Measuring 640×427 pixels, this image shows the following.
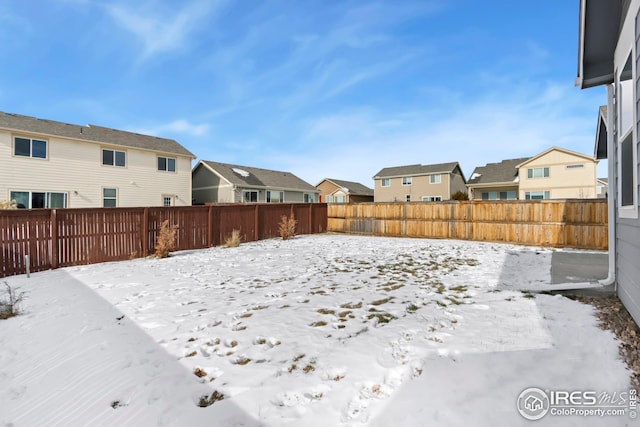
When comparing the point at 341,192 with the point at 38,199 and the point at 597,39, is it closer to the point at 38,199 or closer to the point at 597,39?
the point at 38,199

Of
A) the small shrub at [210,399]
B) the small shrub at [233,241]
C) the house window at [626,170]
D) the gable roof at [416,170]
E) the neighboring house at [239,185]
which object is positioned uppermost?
the gable roof at [416,170]

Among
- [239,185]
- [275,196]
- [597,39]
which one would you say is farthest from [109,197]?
[597,39]

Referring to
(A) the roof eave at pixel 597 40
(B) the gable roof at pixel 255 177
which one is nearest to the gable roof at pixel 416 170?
(B) the gable roof at pixel 255 177

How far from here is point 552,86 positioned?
38.5 ft

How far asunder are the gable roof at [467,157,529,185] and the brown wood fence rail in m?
24.8

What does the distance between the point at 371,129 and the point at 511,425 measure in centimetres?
2120

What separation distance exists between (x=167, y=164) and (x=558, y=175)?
31.0 m

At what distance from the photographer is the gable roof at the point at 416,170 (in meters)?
31.1

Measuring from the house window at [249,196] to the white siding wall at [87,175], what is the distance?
169 inches

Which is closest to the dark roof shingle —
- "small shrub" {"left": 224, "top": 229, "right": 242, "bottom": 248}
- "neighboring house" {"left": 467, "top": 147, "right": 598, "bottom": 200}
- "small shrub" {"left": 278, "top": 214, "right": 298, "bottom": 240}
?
"neighboring house" {"left": 467, "top": 147, "right": 598, "bottom": 200}

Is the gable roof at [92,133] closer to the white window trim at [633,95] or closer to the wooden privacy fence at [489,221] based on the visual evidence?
the wooden privacy fence at [489,221]

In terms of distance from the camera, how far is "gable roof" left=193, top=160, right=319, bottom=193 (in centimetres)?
2353

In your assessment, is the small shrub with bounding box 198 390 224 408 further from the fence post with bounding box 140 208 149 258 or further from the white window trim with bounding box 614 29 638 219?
the fence post with bounding box 140 208 149 258

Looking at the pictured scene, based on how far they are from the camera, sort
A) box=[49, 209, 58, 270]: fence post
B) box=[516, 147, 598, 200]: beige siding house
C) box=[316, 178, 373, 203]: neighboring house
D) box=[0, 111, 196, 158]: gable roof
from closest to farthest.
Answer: box=[49, 209, 58, 270]: fence post < box=[0, 111, 196, 158]: gable roof < box=[516, 147, 598, 200]: beige siding house < box=[316, 178, 373, 203]: neighboring house
